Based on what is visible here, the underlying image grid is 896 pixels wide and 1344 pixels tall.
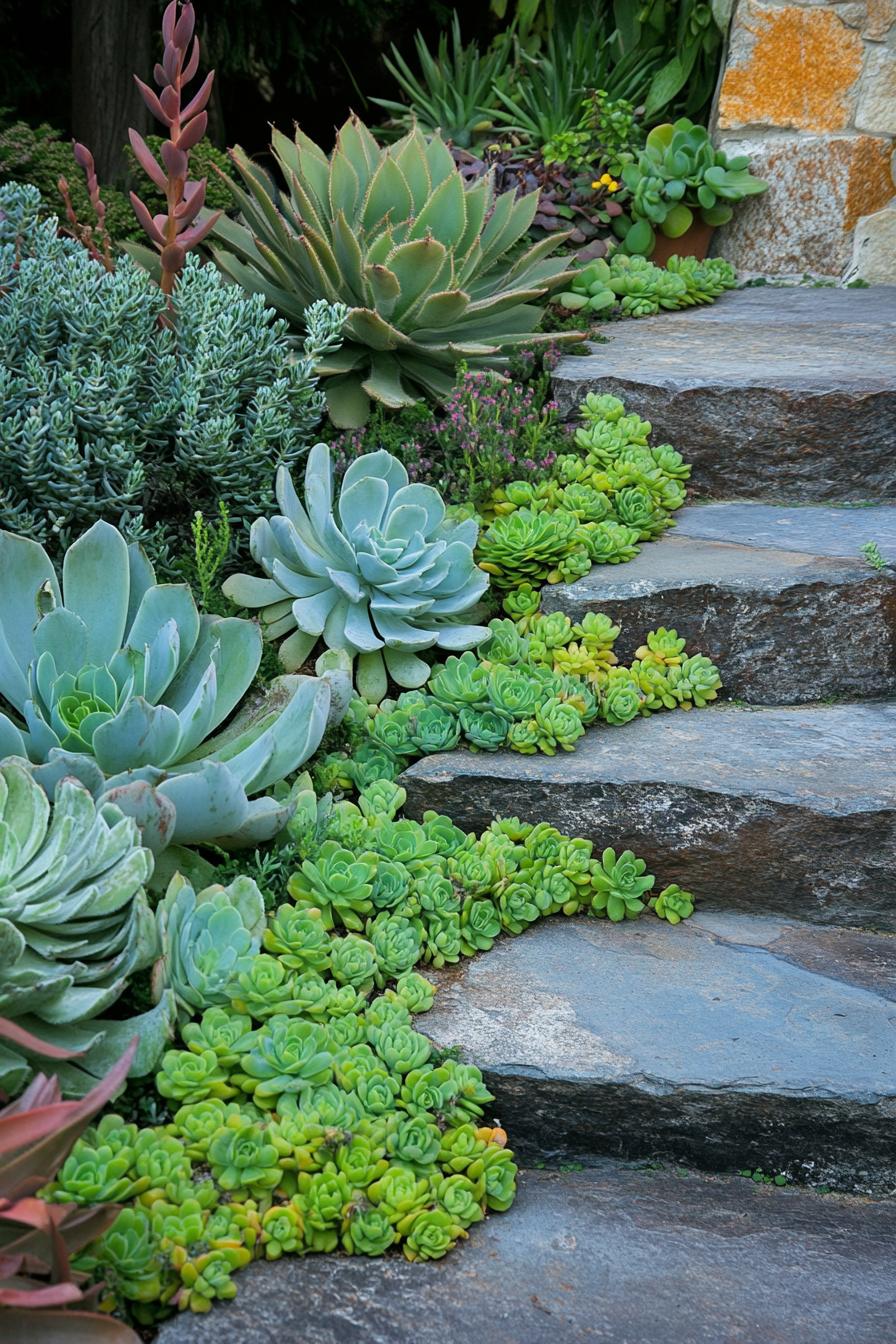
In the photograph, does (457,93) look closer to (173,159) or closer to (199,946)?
(173,159)

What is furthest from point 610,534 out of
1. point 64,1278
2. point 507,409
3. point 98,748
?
point 64,1278

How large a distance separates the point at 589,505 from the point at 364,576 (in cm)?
75

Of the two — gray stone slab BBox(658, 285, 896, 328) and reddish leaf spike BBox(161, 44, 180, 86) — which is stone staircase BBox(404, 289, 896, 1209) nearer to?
gray stone slab BBox(658, 285, 896, 328)

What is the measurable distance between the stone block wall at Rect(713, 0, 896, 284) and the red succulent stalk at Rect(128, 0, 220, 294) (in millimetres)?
2866

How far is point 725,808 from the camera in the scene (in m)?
2.53

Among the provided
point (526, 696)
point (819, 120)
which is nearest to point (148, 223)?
point (526, 696)

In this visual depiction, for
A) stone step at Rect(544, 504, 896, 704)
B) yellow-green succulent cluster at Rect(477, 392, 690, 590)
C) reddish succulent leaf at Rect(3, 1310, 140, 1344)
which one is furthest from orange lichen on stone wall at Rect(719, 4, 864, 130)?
reddish succulent leaf at Rect(3, 1310, 140, 1344)

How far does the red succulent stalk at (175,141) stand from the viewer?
9.14 ft

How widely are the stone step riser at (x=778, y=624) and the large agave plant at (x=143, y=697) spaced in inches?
36.5

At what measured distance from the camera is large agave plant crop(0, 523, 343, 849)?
2.11m

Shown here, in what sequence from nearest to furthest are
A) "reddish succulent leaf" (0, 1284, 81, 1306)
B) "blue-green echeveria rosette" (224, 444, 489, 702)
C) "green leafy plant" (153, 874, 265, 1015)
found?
"reddish succulent leaf" (0, 1284, 81, 1306) → "green leafy plant" (153, 874, 265, 1015) → "blue-green echeveria rosette" (224, 444, 489, 702)

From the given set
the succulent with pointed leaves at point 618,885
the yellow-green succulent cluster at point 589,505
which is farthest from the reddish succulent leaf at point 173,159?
the succulent with pointed leaves at point 618,885

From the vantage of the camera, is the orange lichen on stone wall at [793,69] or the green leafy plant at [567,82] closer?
the orange lichen on stone wall at [793,69]

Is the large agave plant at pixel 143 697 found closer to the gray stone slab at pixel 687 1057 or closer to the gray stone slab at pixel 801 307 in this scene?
the gray stone slab at pixel 687 1057
